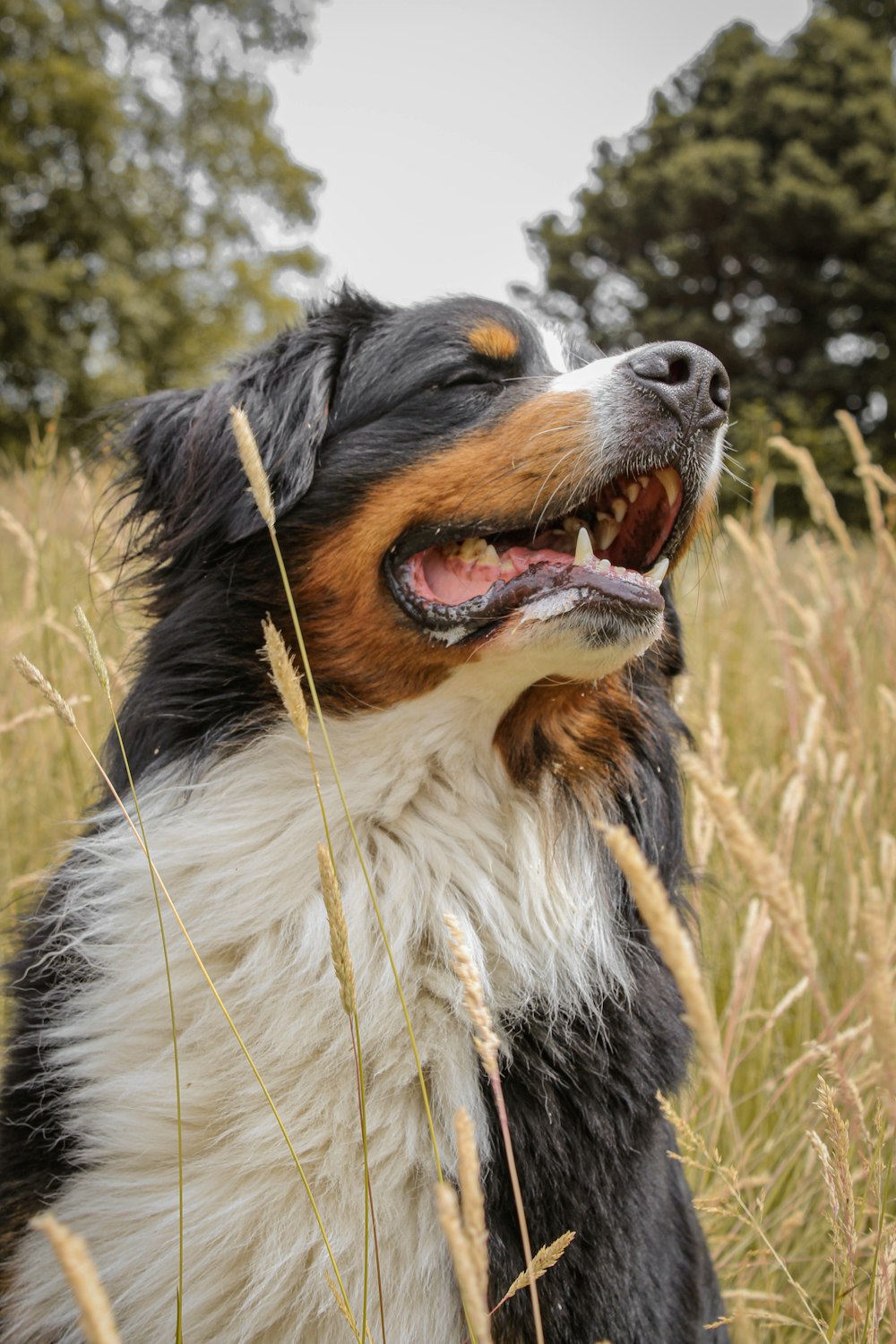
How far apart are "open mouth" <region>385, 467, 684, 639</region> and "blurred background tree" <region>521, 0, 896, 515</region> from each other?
17.8m

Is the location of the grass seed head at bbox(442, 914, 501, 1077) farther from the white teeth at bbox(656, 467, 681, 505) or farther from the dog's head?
the white teeth at bbox(656, 467, 681, 505)

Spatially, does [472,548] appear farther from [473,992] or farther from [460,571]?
[473,992]

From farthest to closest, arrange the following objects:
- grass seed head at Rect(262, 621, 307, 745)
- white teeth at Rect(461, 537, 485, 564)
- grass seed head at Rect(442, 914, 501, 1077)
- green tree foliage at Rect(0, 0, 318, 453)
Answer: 1. green tree foliage at Rect(0, 0, 318, 453)
2. white teeth at Rect(461, 537, 485, 564)
3. grass seed head at Rect(262, 621, 307, 745)
4. grass seed head at Rect(442, 914, 501, 1077)

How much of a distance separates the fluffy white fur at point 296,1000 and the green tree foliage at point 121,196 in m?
13.8

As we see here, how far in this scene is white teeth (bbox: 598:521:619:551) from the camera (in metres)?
2.11

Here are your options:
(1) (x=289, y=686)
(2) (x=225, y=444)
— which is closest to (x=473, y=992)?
(1) (x=289, y=686)

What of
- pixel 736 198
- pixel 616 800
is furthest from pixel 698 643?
pixel 736 198

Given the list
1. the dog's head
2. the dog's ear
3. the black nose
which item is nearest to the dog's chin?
the dog's head

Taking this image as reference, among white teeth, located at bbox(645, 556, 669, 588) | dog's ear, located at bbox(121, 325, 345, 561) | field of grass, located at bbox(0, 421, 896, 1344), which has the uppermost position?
dog's ear, located at bbox(121, 325, 345, 561)

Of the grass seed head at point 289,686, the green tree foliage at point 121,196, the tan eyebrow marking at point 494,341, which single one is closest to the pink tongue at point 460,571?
the tan eyebrow marking at point 494,341

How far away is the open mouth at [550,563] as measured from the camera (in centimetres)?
177

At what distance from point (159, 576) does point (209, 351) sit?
1762cm

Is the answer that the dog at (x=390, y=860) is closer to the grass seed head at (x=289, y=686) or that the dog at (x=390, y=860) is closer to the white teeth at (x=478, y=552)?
the white teeth at (x=478, y=552)

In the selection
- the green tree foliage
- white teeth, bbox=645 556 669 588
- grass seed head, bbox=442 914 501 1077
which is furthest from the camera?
the green tree foliage
